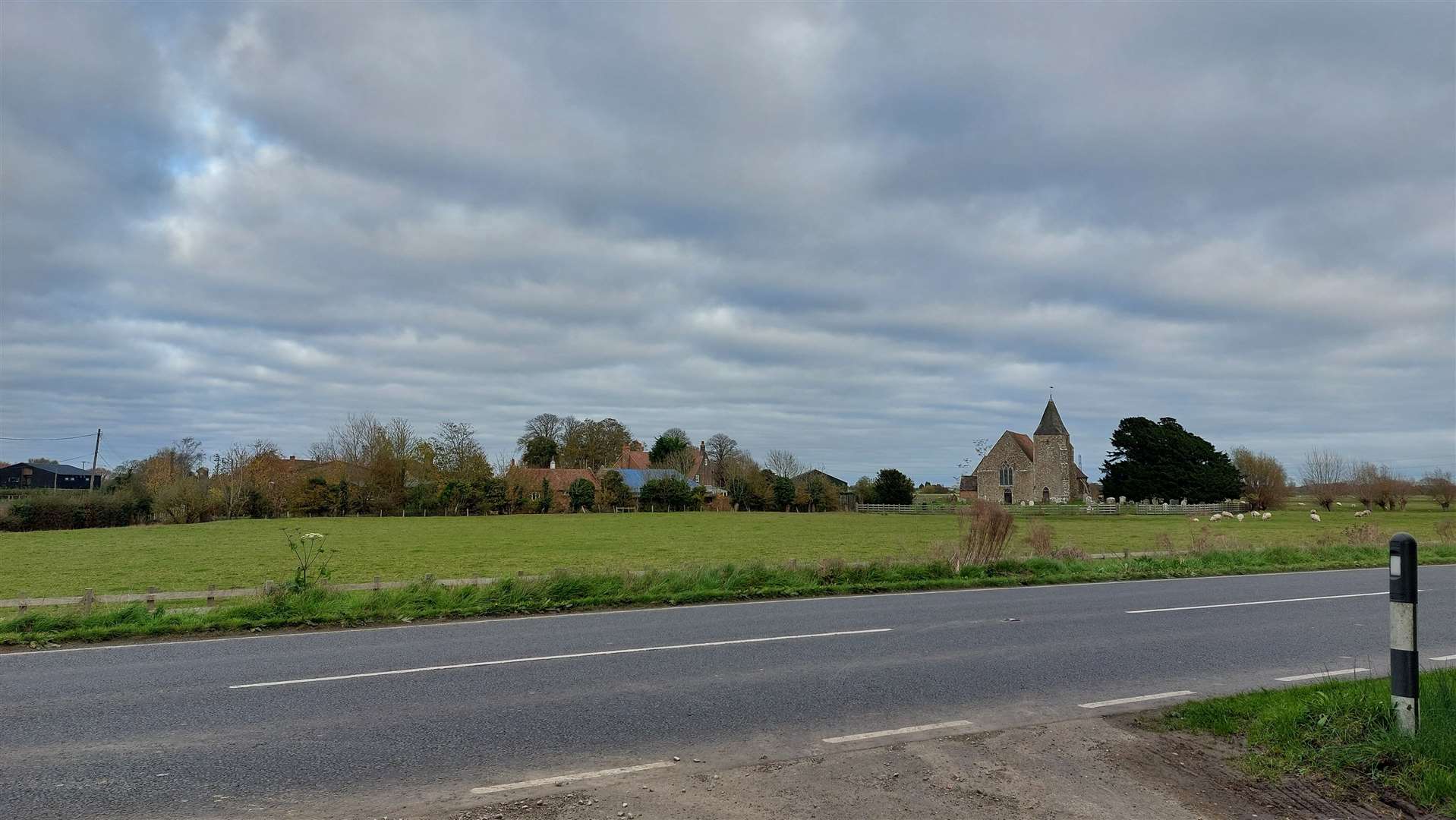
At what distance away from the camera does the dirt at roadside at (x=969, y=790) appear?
182 inches

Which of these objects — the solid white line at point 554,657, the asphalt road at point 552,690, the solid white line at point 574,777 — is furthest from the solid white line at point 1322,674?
the solid white line at point 574,777

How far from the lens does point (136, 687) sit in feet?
25.8

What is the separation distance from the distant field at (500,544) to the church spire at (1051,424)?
124ft

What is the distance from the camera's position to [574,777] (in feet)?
17.2

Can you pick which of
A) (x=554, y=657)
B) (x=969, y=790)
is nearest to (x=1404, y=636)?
(x=969, y=790)

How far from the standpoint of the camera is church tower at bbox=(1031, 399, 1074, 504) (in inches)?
4218

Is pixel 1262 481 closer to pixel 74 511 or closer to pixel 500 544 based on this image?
pixel 500 544

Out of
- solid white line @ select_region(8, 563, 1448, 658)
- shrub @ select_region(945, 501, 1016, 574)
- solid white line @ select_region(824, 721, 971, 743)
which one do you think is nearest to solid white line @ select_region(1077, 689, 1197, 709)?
solid white line @ select_region(824, 721, 971, 743)

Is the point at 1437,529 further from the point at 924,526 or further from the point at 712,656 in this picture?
the point at 712,656

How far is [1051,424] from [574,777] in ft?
367

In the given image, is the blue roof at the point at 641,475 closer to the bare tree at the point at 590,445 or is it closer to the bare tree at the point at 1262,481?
the bare tree at the point at 590,445

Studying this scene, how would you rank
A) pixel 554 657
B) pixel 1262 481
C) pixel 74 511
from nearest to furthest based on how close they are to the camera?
pixel 554 657, pixel 74 511, pixel 1262 481

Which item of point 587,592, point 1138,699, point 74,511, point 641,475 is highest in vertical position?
point 641,475

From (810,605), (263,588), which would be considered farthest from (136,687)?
(810,605)
